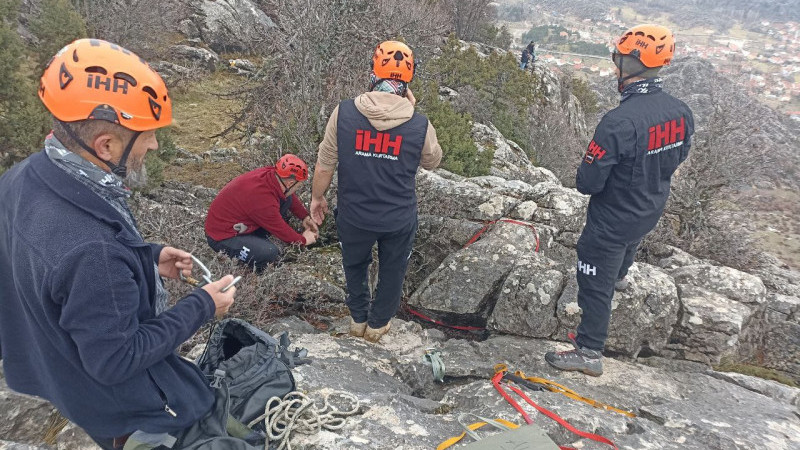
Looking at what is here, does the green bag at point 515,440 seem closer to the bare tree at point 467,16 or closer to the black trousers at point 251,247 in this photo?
the black trousers at point 251,247

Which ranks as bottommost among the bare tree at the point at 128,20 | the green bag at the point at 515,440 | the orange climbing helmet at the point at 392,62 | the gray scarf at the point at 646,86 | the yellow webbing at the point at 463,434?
the yellow webbing at the point at 463,434

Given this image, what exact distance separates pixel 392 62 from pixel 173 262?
2.32 metres

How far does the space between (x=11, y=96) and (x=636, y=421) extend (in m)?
8.38

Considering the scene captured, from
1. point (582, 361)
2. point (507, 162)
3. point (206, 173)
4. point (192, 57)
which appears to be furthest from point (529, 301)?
point (192, 57)

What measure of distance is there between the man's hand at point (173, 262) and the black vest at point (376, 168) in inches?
69.2

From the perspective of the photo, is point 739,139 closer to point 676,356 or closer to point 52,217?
point 676,356

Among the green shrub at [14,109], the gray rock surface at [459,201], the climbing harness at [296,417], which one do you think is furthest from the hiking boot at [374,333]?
the green shrub at [14,109]

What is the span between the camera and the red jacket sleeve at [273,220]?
4.82m

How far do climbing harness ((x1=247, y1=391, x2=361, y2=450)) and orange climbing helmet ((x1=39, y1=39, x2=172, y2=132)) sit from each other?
171 centimetres

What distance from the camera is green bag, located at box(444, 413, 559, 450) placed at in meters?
2.71

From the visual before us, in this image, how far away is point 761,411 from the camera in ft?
12.4

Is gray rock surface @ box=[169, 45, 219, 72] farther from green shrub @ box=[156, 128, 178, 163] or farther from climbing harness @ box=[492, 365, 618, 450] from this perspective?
climbing harness @ box=[492, 365, 618, 450]

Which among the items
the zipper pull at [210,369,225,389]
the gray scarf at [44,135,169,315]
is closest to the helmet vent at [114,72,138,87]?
the gray scarf at [44,135,169,315]

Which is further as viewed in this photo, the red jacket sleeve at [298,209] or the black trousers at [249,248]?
the red jacket sleeve at [298,209]
